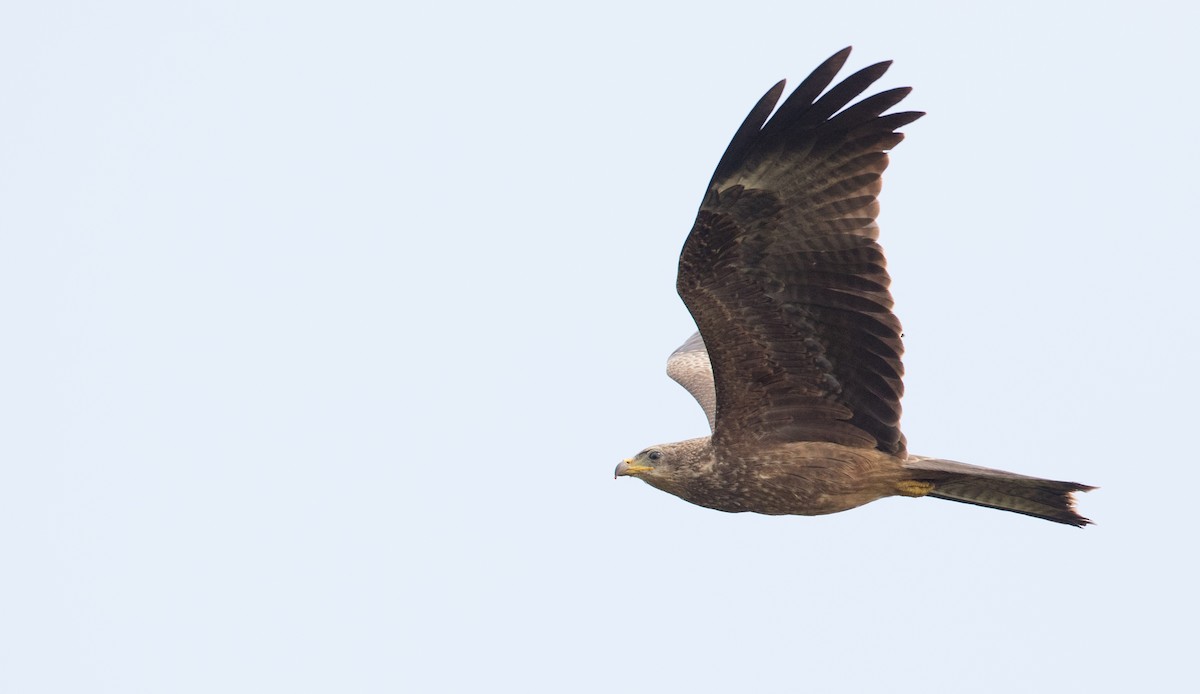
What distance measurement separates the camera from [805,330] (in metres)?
11.1

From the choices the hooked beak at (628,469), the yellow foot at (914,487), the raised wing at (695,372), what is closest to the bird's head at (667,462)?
the hooked beak at (628,469)

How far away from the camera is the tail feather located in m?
11.1

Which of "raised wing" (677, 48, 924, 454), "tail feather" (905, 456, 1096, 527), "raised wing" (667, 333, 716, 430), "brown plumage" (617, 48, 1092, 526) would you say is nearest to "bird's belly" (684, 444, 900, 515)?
"brown plumage" (617, 48, 1092, 526)

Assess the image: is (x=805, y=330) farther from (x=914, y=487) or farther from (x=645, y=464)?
(x=645, y=464)

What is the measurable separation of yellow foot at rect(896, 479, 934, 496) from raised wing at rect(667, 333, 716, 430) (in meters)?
2.05

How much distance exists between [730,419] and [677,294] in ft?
3.32

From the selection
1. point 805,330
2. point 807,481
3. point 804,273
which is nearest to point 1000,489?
point 807,481

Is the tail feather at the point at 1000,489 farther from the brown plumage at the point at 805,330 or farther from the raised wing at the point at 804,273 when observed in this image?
the raised wing at the point at 804,273

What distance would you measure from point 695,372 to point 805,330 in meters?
3.25

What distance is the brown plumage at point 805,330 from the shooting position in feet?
34.7

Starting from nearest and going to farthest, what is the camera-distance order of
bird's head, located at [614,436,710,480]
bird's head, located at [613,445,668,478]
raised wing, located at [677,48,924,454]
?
1. raised wing, located at [677,48,924,454]
2. bird's head, located at [614,436,710,480]
3. bird's head, located at [613,445,668,478]

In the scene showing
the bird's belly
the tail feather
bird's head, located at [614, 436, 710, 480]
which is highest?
bird's head, located at [614, 436, 710, 480]

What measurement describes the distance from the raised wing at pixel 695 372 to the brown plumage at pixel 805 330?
1.77m

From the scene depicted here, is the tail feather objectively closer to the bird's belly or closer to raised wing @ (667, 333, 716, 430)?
the bird's belly
